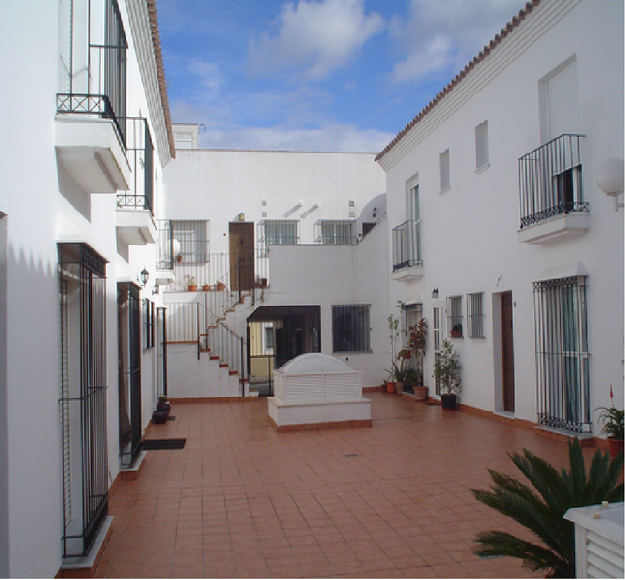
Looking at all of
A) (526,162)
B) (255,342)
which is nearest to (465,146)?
(526,162)

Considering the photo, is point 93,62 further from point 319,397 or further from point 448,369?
point 448,369

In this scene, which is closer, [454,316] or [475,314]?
[475,314]

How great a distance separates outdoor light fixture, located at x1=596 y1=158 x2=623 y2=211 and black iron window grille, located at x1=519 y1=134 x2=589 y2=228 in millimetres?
1454

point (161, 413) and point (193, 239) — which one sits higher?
point (193, 239)

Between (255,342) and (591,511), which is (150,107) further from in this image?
(255,342)

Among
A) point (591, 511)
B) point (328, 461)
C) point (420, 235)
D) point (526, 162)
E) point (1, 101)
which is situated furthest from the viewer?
point (420, 235)

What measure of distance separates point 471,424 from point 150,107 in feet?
30.7

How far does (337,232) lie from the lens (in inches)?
896

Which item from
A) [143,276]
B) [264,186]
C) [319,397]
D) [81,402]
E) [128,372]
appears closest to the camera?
[81,402]

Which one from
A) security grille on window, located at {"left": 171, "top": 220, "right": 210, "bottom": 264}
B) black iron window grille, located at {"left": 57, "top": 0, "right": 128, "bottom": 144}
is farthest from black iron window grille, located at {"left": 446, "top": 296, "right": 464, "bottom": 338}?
security grille on window, located at {"left": 171, "top": 220, "right": 210, "bottom": 264}

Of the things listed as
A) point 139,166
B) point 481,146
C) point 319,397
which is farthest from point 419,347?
point 139,166

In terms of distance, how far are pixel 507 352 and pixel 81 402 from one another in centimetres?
916

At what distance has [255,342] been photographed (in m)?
26.9

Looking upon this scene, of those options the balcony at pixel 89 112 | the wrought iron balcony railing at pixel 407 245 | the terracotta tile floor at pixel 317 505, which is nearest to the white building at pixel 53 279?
the balcony at pixel 89 112
